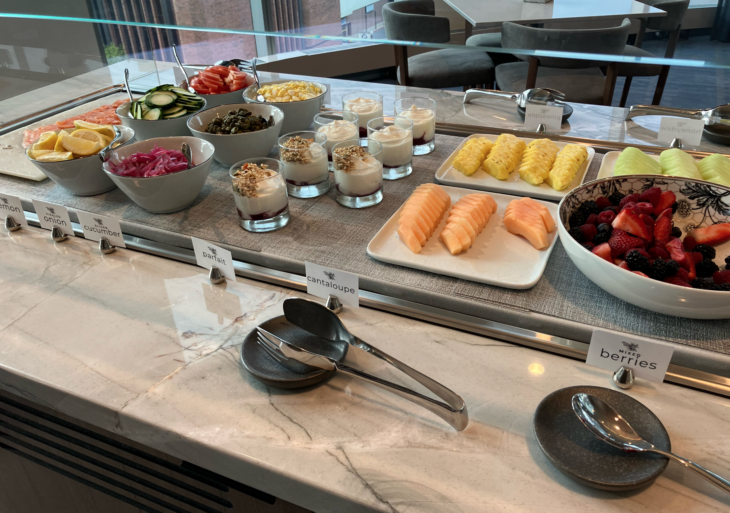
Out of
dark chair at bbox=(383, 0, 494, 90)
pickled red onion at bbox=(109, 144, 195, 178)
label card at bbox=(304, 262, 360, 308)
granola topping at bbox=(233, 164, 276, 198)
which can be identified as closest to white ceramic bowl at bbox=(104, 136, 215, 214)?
pickled red onion at bbox=(109, 144, 195, 178)

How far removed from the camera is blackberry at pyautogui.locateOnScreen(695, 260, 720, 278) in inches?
29.5

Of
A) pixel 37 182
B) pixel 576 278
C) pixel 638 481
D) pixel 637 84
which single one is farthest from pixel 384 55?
pixel 638 481

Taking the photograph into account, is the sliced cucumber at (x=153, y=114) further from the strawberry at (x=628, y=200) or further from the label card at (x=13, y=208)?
the strawberry at (x=628, y=200)

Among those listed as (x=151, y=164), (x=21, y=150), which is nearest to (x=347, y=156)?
(x=151, y=164)

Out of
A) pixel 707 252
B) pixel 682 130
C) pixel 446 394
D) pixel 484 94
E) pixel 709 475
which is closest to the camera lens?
pixel 709 475

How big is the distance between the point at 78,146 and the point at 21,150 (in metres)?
0.38

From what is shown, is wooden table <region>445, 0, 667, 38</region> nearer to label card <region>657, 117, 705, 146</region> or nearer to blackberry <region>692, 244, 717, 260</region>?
label card <region>657, 117, 705, 146</region>

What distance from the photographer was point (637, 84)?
14.8 feet

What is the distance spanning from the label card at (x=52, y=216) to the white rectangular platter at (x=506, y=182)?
0.79m

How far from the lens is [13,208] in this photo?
117 cm

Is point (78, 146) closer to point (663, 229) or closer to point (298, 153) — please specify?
point (298, 153)

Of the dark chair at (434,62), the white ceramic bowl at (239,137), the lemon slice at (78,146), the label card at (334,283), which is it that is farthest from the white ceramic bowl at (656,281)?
the dark chair at (434,62)

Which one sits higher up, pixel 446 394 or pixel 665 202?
pixel 665 202

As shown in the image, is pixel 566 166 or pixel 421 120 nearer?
pixel 566 166
